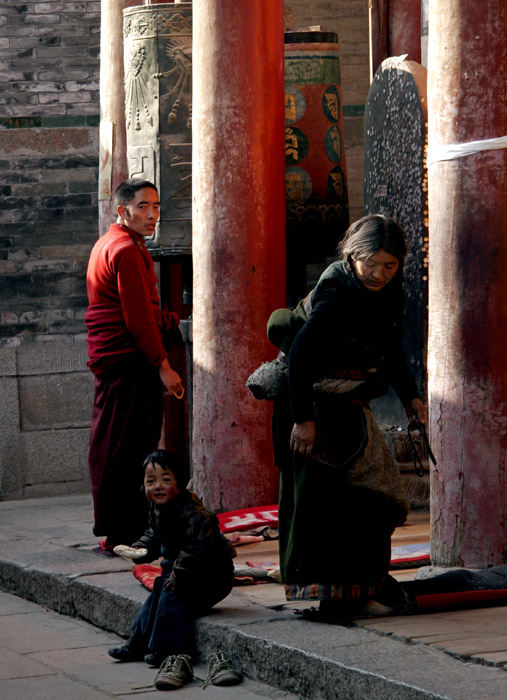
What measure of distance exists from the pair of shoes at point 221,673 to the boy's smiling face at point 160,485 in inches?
23.4

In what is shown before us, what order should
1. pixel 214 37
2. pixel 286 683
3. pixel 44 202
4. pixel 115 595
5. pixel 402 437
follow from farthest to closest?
1. pixel 44 202
2. pixel 402 437
3. pixel 214 37
4. pixel 115 595
5. pixel 286 683

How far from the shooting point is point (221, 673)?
4.54m

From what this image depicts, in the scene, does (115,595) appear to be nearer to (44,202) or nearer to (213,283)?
(213,283)

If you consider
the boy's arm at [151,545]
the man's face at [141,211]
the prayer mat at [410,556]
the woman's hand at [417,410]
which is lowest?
the prayer mat at [410,556]

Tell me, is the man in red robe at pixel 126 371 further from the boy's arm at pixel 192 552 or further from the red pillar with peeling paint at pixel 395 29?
the red pillar with peeling paint at pixel 395 29

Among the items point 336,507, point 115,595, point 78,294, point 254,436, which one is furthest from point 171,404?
point 336,507

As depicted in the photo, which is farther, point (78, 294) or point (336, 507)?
point (78, 294)

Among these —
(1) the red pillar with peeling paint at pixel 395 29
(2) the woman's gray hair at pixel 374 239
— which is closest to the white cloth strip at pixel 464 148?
(2) the woman's gray hair at pixel 374 239

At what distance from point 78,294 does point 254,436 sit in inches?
146

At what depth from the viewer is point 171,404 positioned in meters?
8.24

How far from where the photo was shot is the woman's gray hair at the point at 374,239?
14.9 feet

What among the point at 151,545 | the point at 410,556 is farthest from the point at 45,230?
the point at 151,545

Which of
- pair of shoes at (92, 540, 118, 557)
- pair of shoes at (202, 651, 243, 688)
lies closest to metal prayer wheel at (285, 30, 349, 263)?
pair of shoes at (92, 540, 118, 557)

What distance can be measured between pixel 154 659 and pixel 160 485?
1.95 ft
